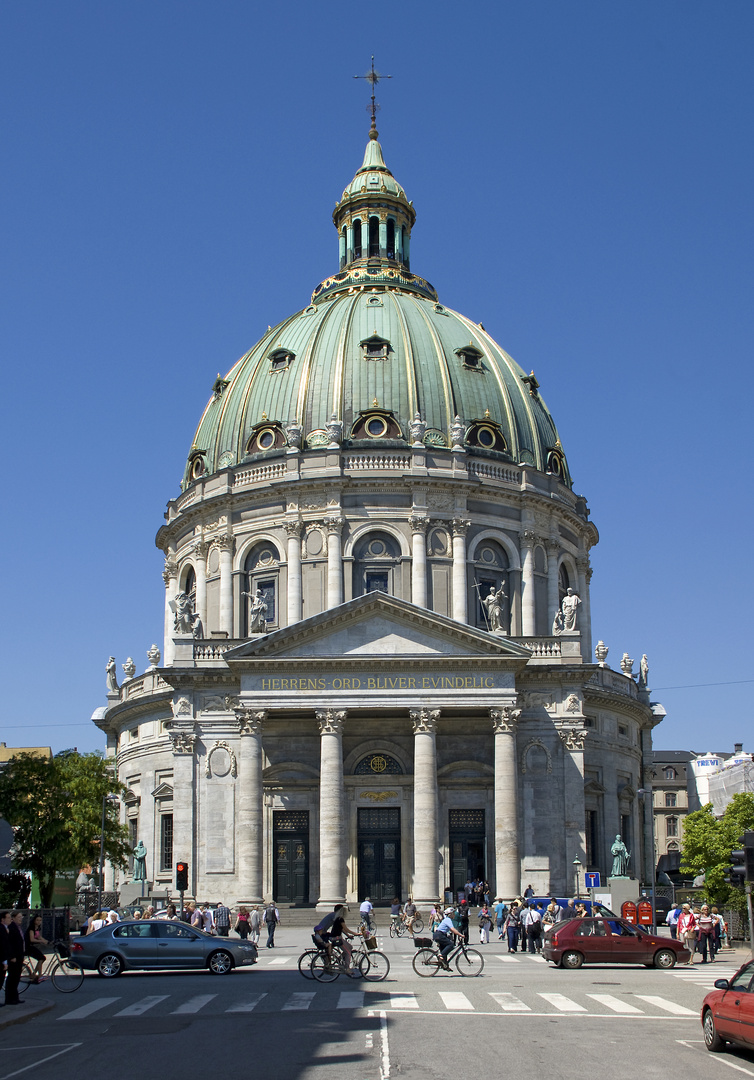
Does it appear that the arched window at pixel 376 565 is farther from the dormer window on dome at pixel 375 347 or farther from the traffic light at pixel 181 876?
the traffic light at pixel 181 876

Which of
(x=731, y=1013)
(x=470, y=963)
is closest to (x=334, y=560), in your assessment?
(x=470, y=963)

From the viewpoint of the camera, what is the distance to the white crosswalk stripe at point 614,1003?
23.3 meters

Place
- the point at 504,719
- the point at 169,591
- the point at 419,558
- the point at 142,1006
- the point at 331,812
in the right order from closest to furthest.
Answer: the point at 142,1006 → the point at 331,812 → the point at 504,719 → the point at 419,558 → the point at 169,591

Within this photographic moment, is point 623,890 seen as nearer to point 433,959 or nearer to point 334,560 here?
point 334,560

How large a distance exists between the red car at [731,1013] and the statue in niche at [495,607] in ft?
143

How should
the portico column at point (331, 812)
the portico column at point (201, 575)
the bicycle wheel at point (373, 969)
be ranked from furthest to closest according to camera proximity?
the portico column at point (201, 575)
the portico column at point (331, 812)
the bicycle wheel at point (373, 969)

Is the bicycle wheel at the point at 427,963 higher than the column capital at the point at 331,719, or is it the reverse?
the column capital at the point at 331,719

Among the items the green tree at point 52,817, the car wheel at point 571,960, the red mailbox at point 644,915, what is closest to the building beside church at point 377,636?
the green tree at point 52,817

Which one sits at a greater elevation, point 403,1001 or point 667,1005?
point 403,1001

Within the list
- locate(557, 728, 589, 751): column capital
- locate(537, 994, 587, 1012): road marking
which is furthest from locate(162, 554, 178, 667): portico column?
locate(537, 994, 587, 1012): road marking

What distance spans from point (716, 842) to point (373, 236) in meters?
40.5

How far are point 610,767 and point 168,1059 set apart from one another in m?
49.6

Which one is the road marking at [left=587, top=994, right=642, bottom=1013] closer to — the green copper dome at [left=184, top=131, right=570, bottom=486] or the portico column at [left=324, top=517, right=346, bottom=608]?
the portico column at [left=324, top=517, right=346, bottom=608]

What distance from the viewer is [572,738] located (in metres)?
57.6
